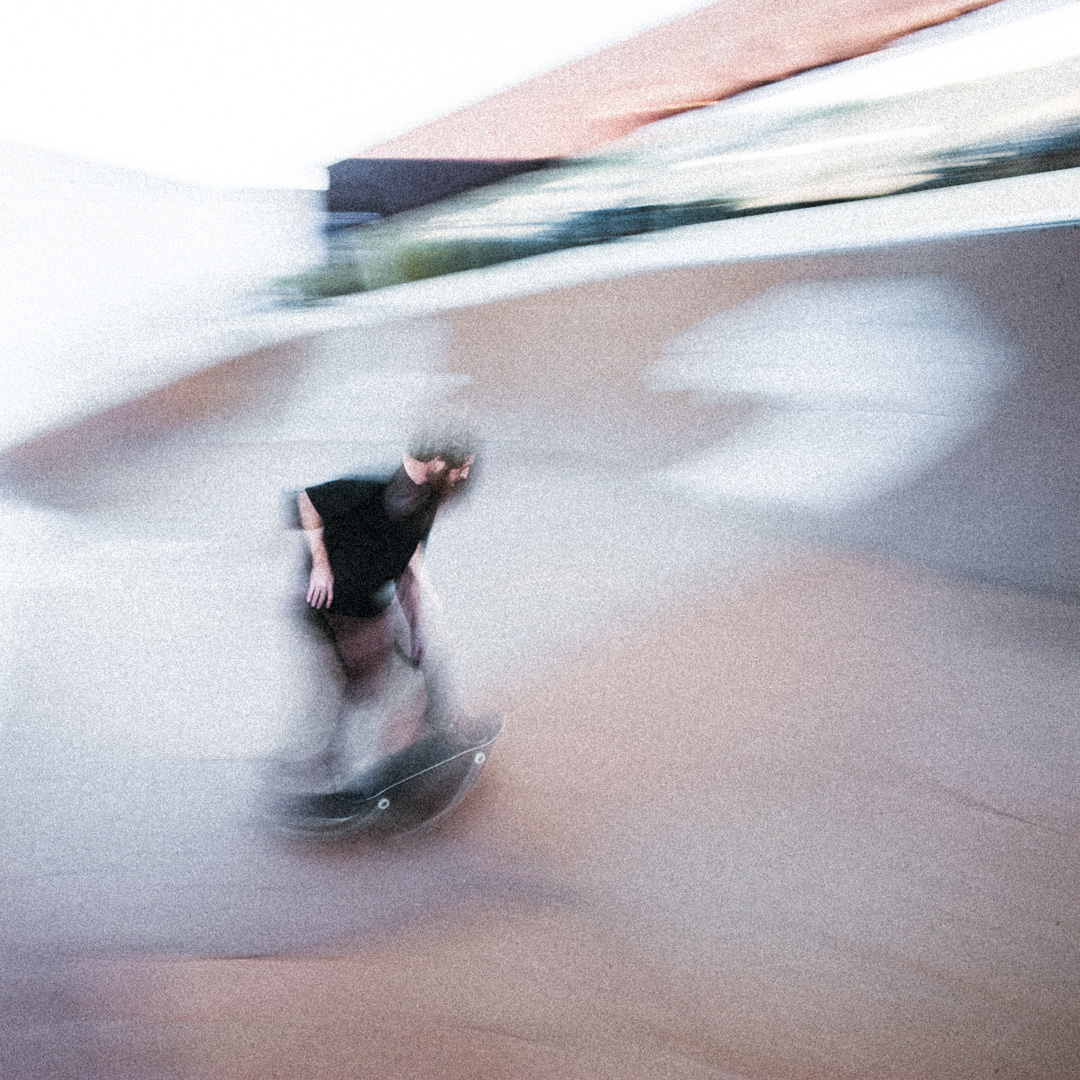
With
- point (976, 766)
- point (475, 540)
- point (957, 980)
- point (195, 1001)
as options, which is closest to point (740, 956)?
point (957, 980)

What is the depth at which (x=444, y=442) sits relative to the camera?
163 cm

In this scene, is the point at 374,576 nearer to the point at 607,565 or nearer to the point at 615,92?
the point at 607,565

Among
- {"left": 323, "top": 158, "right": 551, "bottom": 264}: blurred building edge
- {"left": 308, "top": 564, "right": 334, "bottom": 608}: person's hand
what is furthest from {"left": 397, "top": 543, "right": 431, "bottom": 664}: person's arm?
{"left": 323, "top": 158, "right": 551, "bottom": 264}: blurred building edge

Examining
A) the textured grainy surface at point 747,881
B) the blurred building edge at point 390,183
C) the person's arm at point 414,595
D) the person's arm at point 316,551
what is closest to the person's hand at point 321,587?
the person's arm at point 316,551

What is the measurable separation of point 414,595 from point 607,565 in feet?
1.31

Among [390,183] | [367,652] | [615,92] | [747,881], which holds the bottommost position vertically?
[747,881]

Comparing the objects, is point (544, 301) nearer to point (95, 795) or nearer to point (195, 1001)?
point (95, 795)

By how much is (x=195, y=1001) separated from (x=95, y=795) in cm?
43

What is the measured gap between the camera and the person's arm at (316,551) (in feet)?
4.38

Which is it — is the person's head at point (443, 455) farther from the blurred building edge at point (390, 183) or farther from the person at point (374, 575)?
the blurred building edge at point (390, 183)

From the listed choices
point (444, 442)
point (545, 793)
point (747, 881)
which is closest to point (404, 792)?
point (545, 793)

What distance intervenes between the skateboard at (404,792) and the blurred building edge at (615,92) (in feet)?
3.49

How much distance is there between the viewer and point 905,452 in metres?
1.50

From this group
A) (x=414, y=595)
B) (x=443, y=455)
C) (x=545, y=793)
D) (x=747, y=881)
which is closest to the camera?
(x=747, y=881)
